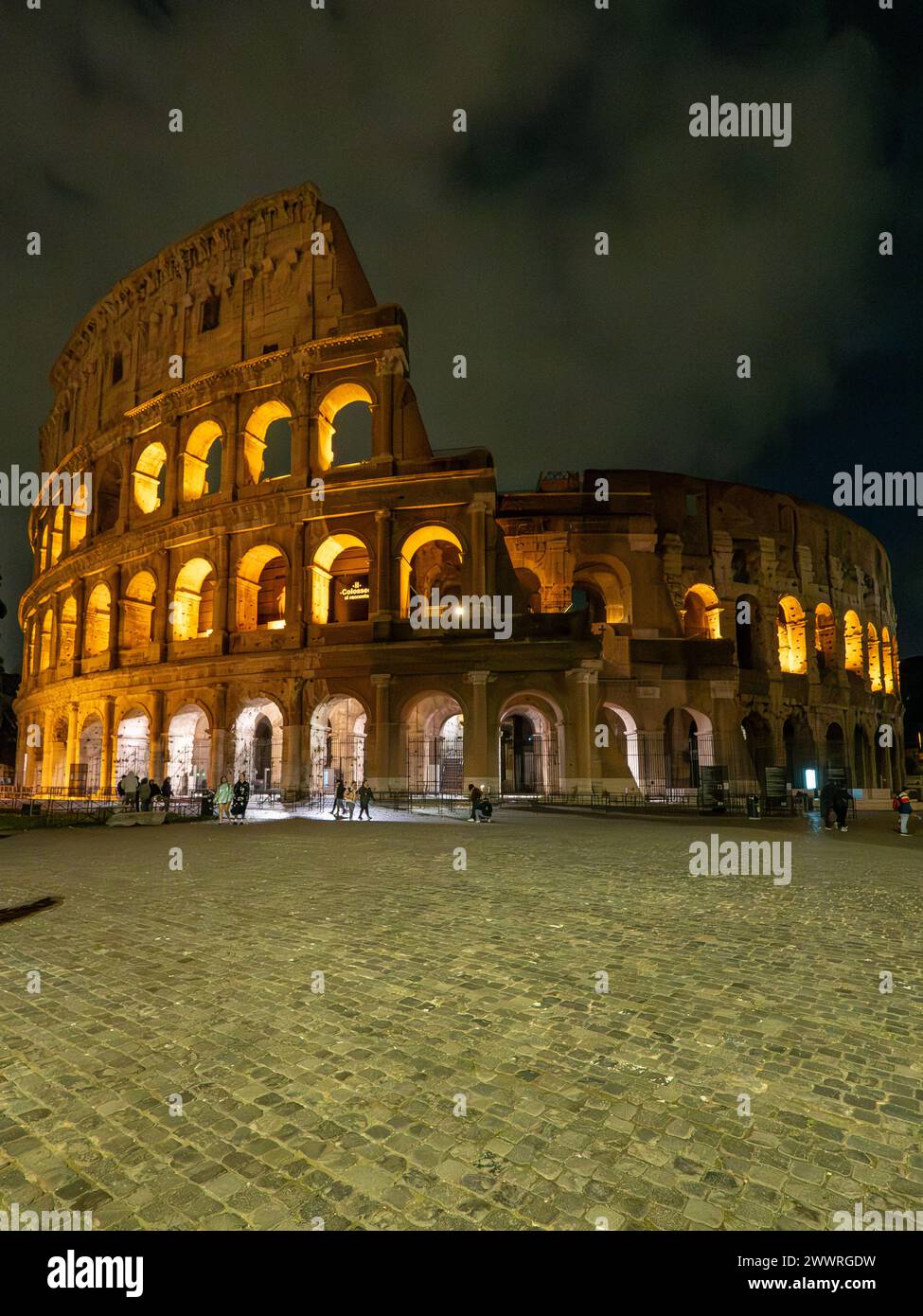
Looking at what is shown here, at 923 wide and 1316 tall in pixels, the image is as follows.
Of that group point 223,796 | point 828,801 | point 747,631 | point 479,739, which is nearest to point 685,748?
point 747,631

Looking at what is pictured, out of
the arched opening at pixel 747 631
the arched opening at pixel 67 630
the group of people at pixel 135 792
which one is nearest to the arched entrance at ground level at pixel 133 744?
the arched opening at pixel 67 630

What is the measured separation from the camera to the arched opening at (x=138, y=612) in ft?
98.9

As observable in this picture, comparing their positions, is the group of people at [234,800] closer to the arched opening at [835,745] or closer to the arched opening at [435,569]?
the arched opening at [435,569]

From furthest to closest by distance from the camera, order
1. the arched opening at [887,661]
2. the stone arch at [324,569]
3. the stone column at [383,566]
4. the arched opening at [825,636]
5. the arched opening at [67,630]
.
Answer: the arched opening at [887,661]
the arched opening at [825,636]
the arched opening at [67,630]
the stone arch at [324,569]
the stone column at [383,566]

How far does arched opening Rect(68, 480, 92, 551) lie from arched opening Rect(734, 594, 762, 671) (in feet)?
109

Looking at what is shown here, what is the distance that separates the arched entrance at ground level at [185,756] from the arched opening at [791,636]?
1107 inches

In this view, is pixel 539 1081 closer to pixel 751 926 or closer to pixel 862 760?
pixel 751 926

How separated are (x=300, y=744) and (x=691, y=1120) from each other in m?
23.4

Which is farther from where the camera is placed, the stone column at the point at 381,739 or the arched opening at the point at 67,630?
the arched opening at the point at 67,630

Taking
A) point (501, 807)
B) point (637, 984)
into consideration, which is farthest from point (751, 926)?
point (501, 807)

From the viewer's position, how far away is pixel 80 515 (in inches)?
1385

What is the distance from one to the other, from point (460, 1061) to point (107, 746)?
29.8 m

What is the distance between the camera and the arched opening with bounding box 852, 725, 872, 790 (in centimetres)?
3478

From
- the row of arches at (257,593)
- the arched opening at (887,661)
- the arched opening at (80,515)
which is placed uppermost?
the arched opening at (80,515)
